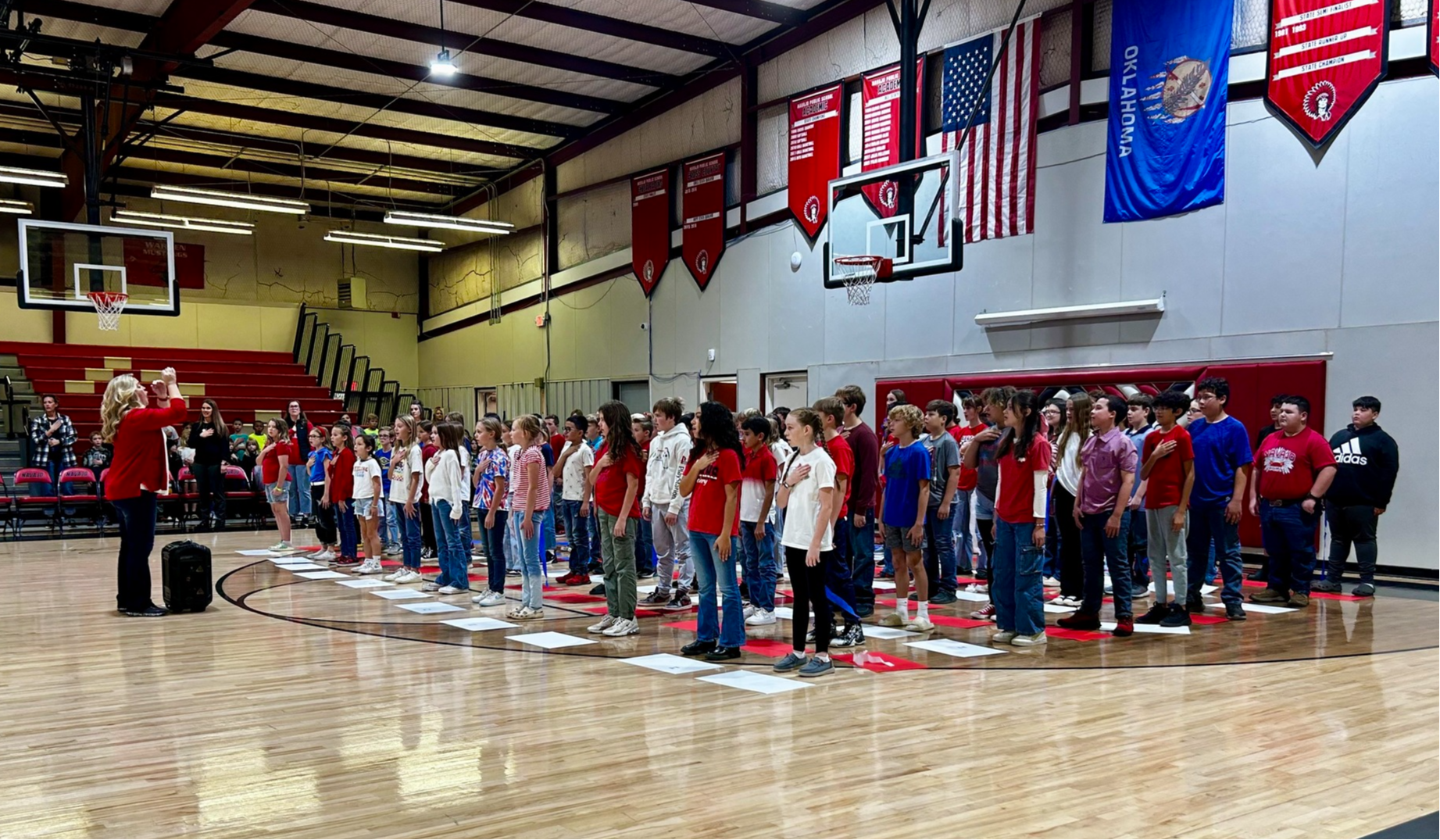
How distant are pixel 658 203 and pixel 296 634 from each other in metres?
12.1

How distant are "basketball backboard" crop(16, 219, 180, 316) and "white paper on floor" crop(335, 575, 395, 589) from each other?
6.91 metres

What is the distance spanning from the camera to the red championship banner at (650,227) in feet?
57.8

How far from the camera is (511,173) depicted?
22.8 m

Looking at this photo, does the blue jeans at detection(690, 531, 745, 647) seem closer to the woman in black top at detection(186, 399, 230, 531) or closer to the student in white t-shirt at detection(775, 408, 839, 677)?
the student in white t-shirt at detection(775, 408, 839, 677)

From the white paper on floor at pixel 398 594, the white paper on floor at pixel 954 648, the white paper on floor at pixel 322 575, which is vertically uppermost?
the white paper on floor at pixel 954 648

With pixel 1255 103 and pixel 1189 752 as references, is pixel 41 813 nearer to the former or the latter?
pixel 1189 752

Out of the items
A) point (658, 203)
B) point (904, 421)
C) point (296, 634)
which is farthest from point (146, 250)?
point (904, 421)

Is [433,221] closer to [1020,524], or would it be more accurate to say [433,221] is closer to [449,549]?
[449,549]

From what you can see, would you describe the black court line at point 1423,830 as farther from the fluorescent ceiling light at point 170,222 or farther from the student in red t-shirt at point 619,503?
the fluorescent ceiling light at point 170,222

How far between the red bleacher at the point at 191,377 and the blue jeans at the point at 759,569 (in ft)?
52.3

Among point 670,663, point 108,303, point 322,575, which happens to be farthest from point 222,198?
point 670,663

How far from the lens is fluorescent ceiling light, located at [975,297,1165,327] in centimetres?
1055

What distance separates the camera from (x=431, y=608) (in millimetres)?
7863

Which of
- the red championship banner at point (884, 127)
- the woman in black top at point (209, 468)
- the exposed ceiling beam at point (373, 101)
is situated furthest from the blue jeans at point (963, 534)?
the exposed ceiling beam at point (373, 101)
